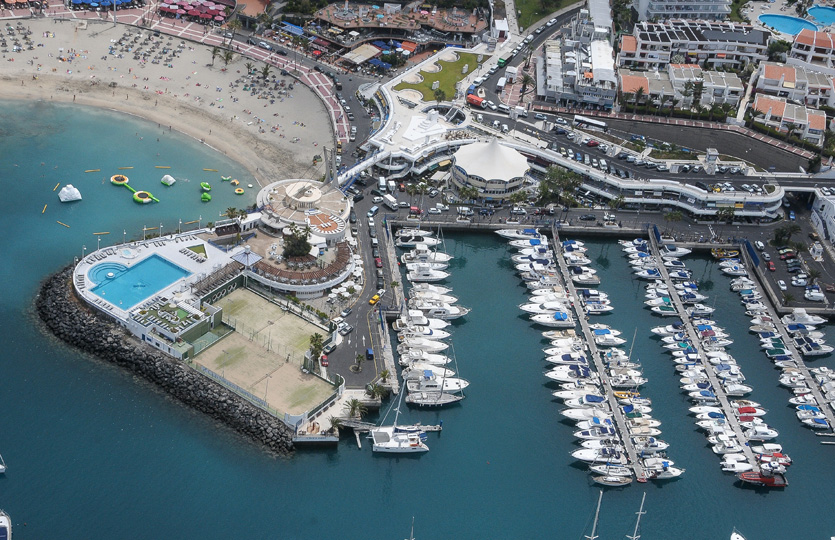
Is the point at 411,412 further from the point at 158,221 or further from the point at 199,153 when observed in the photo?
the point at 199,153

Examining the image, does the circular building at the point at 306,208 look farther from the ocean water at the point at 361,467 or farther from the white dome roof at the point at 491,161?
the ocean water at the point at 361,467

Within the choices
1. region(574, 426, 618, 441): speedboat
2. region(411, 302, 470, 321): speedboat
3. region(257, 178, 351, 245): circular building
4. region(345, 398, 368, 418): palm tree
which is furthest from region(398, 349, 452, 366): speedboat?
region(257, 178, 351, 245): circular building

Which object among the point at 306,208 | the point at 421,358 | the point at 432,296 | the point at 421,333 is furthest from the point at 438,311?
the point at 306,208

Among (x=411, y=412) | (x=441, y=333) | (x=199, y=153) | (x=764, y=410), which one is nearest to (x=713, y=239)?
(x=764, y=410)

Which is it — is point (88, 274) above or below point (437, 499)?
above

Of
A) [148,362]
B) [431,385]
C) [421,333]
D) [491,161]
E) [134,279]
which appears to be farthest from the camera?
→ [491,161]

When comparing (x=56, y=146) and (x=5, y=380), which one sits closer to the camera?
(x=5, y=380)

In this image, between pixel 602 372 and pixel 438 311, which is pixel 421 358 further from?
pixel 602 372
